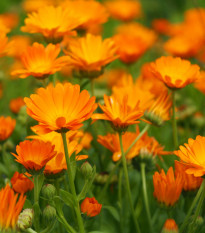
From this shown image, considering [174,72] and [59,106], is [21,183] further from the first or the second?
Result: [174,72]

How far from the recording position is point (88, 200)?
2.68 ft

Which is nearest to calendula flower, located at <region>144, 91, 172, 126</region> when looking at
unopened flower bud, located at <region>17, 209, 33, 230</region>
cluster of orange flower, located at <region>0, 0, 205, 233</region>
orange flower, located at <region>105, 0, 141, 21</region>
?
cluster of orange flower, located at <region>0, 0, 205, 233</region>

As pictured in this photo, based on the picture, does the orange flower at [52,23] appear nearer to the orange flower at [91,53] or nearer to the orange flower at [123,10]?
the orange flower at [91,53]

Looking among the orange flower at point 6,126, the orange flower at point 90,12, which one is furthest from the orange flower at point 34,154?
the orange flower at point 90,12

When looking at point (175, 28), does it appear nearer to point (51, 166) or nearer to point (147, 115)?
point (147, 115)

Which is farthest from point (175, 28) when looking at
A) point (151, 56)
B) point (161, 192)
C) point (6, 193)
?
point (6, 193)

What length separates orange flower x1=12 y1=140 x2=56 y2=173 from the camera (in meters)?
0.77

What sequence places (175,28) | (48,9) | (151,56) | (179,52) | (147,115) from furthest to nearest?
(151,56), (175,28), (179,52), (48,9), (147,115)

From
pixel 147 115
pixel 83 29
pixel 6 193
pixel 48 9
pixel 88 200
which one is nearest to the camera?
pixel 6 193

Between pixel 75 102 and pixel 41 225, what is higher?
pixel 75 102

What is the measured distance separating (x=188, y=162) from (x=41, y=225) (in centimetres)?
31

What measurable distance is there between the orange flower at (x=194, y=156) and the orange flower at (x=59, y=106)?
0.54 feet

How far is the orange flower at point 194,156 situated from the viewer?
0.76 m

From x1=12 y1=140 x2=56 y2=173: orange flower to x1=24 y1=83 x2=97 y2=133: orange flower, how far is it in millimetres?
32
